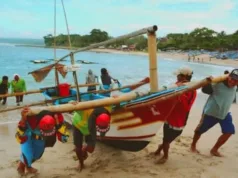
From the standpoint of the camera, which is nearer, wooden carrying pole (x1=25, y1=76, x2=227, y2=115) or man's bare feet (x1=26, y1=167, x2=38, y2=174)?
wooden carrying pole (x1=25, y1=76, x2=227, y2=115)

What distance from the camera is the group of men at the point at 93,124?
3.94 m

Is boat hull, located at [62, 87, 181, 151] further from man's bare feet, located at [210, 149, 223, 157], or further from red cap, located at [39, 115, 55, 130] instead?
man's bare feet, located at [210, 149, 223, 157]

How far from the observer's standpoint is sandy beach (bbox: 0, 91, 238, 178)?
15.4ft

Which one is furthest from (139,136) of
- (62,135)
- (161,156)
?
(62,135)

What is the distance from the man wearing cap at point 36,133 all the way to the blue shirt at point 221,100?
7.98 feet

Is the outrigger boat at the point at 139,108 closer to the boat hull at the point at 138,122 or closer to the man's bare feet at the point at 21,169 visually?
the boat hull at the point at 138,122

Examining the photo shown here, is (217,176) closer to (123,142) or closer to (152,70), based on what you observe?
(123,142)

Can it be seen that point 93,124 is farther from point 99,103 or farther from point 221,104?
point 221,104

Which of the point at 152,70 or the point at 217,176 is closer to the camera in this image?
the point at 152,70

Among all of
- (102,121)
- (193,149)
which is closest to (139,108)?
(102,121)

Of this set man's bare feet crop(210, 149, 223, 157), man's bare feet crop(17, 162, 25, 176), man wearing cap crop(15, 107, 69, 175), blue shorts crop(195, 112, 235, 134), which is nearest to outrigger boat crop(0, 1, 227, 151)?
man wearing cap crop(15, 107, 69, 175)

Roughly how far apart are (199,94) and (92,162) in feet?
35.0

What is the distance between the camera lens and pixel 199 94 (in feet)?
49.0

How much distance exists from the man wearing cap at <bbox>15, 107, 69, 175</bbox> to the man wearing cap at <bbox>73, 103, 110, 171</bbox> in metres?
0.26
